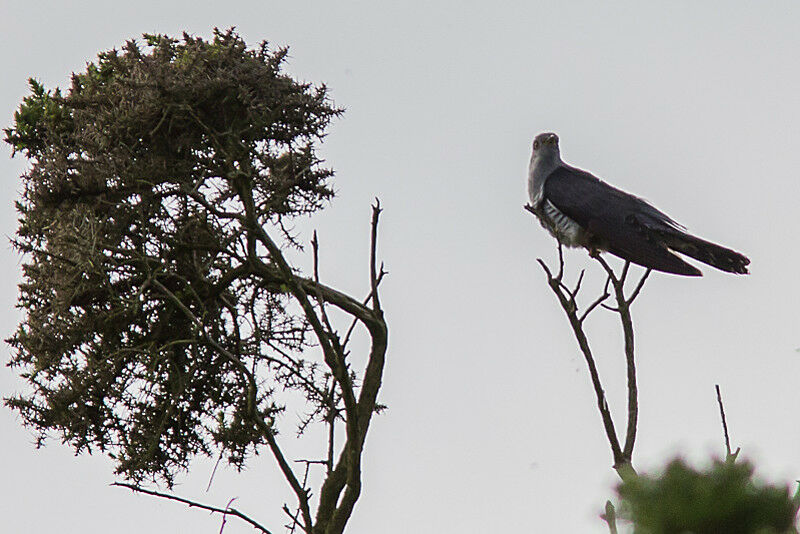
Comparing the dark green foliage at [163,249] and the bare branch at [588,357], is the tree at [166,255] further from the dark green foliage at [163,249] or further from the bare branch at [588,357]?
the bare branch at [588,357]

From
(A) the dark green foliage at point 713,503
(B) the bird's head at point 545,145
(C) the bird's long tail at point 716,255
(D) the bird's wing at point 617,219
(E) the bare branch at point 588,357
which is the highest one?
(B) the bird's head at point 545,145

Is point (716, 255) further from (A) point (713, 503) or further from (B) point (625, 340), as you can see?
(A) point (713, 503)

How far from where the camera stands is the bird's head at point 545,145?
6.82 meters

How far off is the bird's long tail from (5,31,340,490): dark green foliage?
7.24 ft

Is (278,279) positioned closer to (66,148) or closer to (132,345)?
(132,345)

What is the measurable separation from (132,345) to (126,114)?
4.50 feet

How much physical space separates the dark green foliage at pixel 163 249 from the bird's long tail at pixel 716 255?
86.9 inches

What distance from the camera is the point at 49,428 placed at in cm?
618

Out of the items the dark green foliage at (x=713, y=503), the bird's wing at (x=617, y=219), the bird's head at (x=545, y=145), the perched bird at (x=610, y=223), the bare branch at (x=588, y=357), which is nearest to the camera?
the dark green foliage at (x=713, y=503)

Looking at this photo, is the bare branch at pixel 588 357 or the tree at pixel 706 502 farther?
the bare branch at pixel 588 357

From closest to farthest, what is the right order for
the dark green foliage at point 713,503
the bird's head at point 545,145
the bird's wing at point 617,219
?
the dark green foliage at point 713,503 → the bird's wing at point 617,219 → the bird's head at point 545,145

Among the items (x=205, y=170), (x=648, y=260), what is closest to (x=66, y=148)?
(x=205, y=170)

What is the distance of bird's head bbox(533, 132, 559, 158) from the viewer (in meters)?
6.82

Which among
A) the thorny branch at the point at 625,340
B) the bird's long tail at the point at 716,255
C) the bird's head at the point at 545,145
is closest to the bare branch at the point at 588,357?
the thorny branch at the point at 625,340
